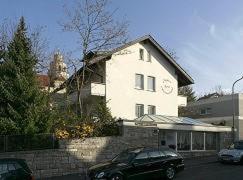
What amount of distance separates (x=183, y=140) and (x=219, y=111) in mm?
24478

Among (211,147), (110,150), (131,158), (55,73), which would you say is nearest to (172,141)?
(211,147)

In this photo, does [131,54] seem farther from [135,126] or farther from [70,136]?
[70,136]

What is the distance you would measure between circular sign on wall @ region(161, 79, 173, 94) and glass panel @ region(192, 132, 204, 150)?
9.46m

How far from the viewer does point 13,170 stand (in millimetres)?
18938

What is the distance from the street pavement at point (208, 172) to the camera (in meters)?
25.5

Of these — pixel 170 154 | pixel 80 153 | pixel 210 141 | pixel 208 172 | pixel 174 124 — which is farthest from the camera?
pixel 210 141

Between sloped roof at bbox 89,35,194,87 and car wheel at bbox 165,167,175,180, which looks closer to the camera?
car wheel at bbox 165,167,175,180

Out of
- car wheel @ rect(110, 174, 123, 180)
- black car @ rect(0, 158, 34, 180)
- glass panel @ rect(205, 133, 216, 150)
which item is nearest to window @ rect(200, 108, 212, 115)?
glass panel @ rect(205, 133, 216, 150)

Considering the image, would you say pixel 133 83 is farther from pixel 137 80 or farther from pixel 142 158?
pixel 142 158

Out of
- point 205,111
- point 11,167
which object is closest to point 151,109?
point 205,111

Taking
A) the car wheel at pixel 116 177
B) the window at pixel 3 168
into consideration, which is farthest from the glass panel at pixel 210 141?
the window at pixel 3 168

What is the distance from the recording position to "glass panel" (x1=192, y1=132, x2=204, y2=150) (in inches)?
1550

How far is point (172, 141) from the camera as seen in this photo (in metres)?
37.9

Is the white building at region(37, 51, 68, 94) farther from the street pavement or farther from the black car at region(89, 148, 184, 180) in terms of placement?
the black car at region(89, 148, 184, 180)
